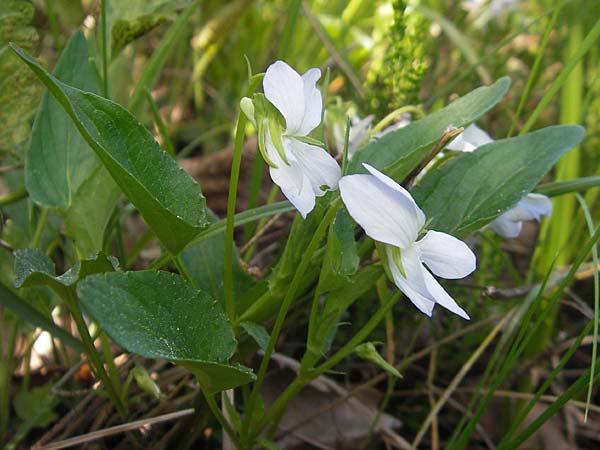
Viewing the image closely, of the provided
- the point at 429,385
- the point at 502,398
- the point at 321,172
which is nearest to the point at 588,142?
the point at 502,398

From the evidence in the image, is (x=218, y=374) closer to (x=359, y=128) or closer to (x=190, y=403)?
(x=190, y=403)

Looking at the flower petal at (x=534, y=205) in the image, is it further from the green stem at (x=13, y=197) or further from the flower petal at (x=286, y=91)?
the green stem at (x=13, y=197)

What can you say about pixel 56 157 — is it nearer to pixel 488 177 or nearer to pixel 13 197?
pixel 13 197

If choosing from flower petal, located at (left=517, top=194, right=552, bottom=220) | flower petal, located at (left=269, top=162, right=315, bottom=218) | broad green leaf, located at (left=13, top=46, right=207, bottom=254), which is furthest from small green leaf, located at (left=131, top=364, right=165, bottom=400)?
flower petal, located at (left=517, top=194, right=552, bottom=220)

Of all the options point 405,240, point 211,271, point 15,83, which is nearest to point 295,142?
point 405,240

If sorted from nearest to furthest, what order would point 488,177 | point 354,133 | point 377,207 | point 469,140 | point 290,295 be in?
point 377,207 < point 290,295 < point 488,177 < point 469,140 < point 354,133

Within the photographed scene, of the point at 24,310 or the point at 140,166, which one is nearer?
the point at 140,166

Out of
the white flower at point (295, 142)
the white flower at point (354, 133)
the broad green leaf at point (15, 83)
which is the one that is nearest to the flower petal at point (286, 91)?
the white flower at point (295, 142)
